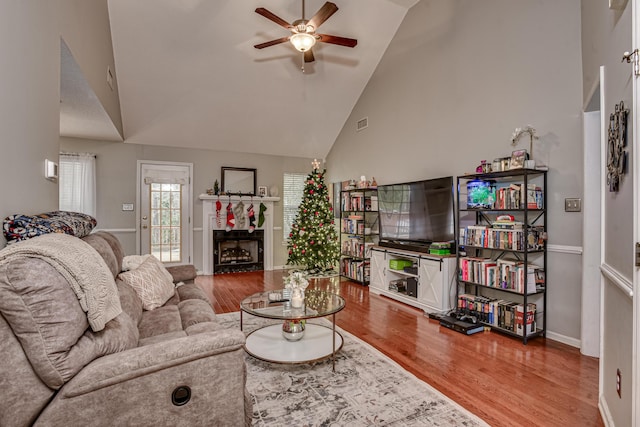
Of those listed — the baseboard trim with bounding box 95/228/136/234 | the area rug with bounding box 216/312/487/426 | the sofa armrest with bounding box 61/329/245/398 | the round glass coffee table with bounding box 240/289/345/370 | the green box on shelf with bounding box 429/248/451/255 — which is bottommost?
the area rug with bounding box 216/312/487/426

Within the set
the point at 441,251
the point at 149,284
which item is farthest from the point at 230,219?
the point at 441,251

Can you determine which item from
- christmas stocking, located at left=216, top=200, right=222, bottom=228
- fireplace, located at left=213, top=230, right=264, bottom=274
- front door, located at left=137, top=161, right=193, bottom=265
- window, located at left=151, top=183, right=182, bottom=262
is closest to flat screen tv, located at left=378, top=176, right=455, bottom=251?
fireplace, located at left=213, top=230, right=264, bottom=274

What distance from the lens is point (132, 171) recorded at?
249 inches

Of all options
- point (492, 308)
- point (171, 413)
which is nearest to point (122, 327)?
point (171, 413)

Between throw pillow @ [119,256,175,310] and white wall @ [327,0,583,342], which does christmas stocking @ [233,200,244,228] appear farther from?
throw pillow @ [119,256,175,310]

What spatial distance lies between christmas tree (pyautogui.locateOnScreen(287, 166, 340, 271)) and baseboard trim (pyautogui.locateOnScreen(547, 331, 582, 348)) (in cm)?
375

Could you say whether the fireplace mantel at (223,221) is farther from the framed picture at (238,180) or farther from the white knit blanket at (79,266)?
the white knit blanket at (79,266)

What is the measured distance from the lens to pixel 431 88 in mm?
4781

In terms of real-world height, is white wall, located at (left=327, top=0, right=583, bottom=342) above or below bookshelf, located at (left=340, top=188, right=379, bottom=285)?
above

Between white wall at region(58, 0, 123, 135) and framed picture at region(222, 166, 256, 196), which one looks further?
framed picture at region(222, 166, 256, 196)

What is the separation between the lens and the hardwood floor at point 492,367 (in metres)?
2.16

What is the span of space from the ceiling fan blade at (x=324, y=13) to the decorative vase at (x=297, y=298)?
2736 millimetres

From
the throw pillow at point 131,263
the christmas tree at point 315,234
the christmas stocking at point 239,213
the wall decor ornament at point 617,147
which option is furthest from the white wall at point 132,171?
the wall decor ornament at point 617,147

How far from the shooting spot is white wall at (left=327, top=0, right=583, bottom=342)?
3223 mm
